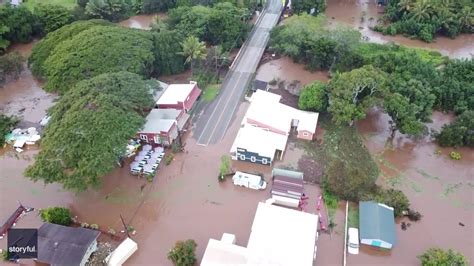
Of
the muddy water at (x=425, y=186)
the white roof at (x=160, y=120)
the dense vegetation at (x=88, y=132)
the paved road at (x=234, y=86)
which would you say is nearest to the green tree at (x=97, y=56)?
the white roof at (x=160, y=120)

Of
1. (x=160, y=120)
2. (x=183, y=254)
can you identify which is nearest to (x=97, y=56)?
(x=160, y=120)

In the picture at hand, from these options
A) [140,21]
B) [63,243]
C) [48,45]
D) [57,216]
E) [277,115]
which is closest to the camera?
[63,243]

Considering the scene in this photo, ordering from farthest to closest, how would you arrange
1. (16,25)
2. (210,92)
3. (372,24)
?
(372,24) < (16,25) < (210,92)

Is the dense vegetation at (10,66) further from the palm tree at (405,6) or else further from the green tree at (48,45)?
the palm tree at (405,6)

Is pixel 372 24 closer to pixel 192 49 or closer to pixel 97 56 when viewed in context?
pixel 192 49

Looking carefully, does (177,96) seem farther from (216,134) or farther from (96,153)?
(96,153)

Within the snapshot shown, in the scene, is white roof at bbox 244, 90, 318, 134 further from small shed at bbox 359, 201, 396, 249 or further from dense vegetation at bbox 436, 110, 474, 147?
dense vegetation at bbox 436, 110, 474, 147

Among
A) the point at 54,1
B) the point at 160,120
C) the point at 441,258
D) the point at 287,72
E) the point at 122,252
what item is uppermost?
the point at 54,1
